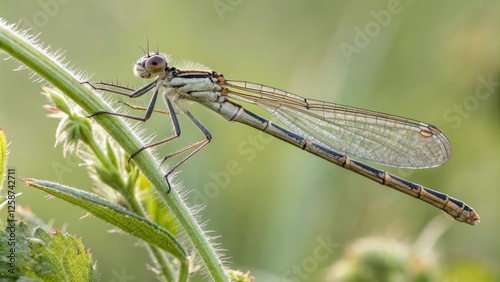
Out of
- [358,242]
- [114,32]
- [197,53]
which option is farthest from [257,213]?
[114,32]

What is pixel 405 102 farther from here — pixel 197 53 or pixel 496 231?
pixel 197 53

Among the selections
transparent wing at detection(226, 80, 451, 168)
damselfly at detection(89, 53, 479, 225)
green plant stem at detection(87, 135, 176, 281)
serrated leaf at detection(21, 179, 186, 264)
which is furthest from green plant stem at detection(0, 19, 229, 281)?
transparent wing at detection(226, 80, 451, 168)

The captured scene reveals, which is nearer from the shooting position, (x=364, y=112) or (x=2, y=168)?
(x=2, y=168)

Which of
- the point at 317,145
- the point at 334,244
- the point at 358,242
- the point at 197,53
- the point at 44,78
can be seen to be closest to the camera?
the point at 44,78

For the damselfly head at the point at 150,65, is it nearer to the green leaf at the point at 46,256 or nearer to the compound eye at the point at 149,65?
the compound eye at the point at 149,65

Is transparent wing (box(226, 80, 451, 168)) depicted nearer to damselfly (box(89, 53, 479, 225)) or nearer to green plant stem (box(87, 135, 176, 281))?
damselfly (box(89, 53, 479, 225))

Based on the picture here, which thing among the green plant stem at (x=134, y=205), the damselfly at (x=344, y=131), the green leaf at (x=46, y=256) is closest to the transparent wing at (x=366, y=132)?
the damselfly at (x=344, y=131)

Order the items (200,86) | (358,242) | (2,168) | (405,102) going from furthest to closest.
Answer: (405,102), (358,242), (200,86), (2,168)
